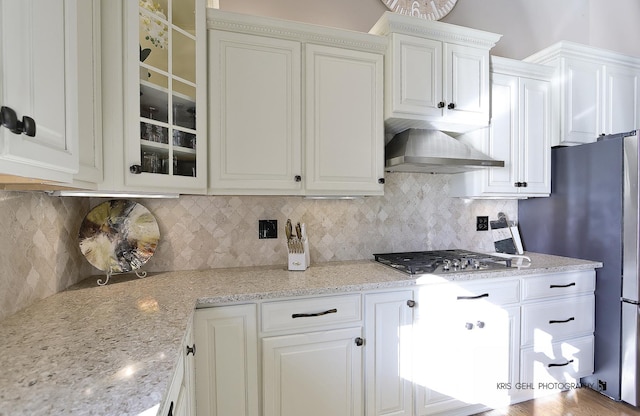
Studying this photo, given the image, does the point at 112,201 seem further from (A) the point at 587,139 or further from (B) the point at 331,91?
(A) the point at 587,139

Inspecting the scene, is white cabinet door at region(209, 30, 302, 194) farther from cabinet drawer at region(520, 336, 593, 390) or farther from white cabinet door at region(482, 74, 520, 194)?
cabinet drawer at region(520, 336, 593, 390)


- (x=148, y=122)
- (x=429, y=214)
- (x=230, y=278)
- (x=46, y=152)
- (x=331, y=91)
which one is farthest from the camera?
(x=429, y=214)

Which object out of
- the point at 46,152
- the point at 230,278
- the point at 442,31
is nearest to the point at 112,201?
the point at 230,278

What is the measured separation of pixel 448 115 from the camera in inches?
77.9

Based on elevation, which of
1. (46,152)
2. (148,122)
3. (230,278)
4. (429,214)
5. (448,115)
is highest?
(448,115)

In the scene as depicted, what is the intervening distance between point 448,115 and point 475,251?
1170mm

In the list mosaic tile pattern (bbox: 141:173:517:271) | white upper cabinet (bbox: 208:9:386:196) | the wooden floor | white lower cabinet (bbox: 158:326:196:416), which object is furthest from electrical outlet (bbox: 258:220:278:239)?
the wooden floor

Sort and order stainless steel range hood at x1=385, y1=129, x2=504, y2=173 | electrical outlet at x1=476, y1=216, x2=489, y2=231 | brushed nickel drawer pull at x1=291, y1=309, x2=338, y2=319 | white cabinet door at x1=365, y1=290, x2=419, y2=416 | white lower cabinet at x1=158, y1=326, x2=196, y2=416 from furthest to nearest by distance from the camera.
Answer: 1. electrical outlet at x1=476, y1=216, x2=489, y2=231
2. stainless steel range hood at x1=385, y1=129, x2=504, y2=173
3. white cabinet door at x1=365, y1=290, x2=419, y2=416
4. brushed nickel drawer pull at x1=291, y1=309, x2=338, y2=319
5. white lower cabinet at x1=158, y1=326, x2=196, y2=416

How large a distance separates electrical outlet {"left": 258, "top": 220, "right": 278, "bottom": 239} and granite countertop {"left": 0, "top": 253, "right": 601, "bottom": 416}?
219mm

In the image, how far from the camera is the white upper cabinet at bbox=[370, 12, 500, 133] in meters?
1.87

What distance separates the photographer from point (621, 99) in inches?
92.9

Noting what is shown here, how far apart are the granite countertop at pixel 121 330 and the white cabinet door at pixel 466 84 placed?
997 millimetres

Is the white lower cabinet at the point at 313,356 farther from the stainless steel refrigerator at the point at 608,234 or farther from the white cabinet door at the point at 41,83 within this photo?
the stainless steel refrigerator at the point at 608,234

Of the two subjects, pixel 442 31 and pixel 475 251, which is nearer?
pixel 442 31
